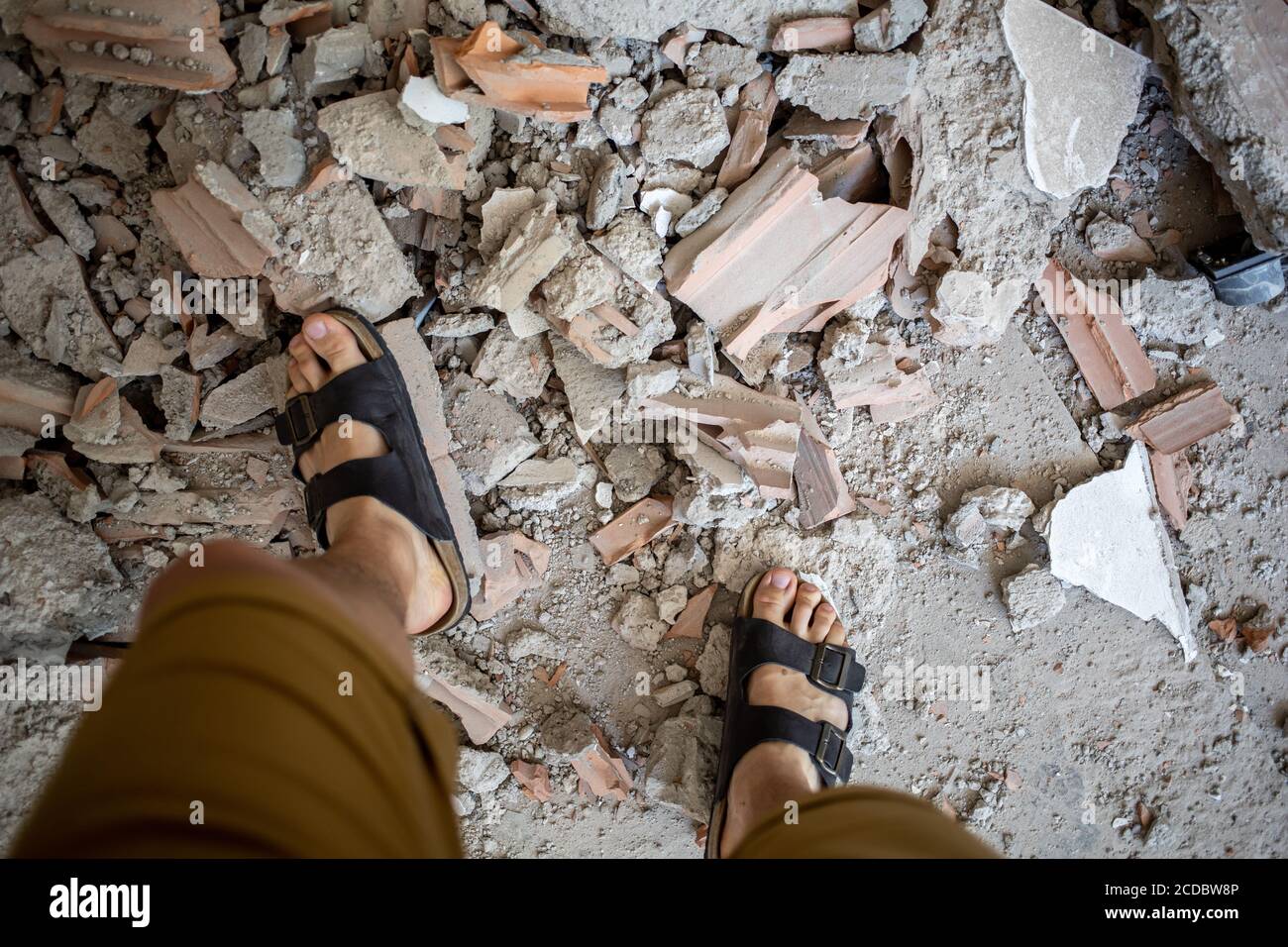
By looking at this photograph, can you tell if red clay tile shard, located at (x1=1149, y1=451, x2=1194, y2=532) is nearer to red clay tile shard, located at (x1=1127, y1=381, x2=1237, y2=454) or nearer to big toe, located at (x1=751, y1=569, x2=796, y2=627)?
red clay tile shard, located at (x1=1127, y1=381, x2=1237, y2=454)

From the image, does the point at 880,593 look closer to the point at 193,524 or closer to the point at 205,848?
the point at 205,848

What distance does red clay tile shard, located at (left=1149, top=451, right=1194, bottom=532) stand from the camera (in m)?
2.58

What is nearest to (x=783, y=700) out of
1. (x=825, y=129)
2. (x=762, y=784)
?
(x=762, y=784)

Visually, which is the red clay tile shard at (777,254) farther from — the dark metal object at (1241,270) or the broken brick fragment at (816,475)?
the dark metal object at (1241,270)

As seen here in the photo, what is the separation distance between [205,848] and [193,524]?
176cm

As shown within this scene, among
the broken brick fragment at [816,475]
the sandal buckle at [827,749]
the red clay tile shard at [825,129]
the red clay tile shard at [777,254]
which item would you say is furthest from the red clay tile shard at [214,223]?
the sandal buckle at [827,749]

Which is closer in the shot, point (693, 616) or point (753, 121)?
point (753, 121)

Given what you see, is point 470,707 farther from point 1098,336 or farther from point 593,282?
point 1098,336

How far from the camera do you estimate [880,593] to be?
8.56 ft

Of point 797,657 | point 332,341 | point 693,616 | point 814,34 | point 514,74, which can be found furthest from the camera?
point 693,616

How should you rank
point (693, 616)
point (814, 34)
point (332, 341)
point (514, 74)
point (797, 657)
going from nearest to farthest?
1. point (514, 74)
2. point (814, 34)
3. point (332, 341)
4. point (797, 657)
5. point (693, 616)

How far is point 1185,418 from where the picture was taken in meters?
2.56

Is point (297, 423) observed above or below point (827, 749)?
above

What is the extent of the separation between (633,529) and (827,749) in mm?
946
